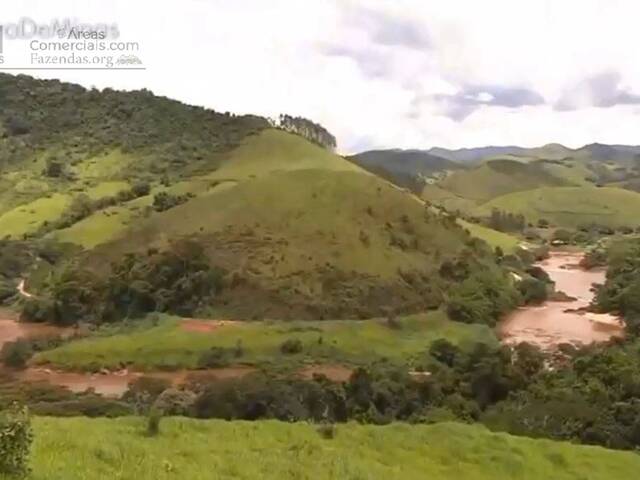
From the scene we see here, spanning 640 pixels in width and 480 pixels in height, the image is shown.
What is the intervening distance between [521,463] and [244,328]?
162 feet

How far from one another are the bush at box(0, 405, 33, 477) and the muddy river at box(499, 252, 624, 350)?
64676 millimetres

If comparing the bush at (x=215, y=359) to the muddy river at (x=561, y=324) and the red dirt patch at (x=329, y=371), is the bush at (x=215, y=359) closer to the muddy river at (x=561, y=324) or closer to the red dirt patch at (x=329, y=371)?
the red dirt patch at (x=329, y=371)

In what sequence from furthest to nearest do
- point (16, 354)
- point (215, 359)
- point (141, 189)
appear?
point (141, 189) < point (16, 354) < point (215, 359)

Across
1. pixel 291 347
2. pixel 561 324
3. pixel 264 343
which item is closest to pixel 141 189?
pixel 264 343

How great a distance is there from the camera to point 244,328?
231 feet

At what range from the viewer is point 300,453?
2050 centimetres

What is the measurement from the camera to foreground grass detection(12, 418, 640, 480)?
15.9 metres

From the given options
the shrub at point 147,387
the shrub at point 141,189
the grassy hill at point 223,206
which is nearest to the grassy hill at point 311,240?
the grassy hill at point 223,206

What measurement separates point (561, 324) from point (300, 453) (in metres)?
69.1

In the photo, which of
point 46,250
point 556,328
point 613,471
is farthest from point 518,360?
point 46,250

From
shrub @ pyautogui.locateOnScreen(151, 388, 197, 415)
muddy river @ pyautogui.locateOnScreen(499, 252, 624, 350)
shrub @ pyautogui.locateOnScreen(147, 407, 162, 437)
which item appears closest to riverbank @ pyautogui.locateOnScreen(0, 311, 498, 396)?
muddy river @ pyautogui.locateOnScreen(499, 252, 624, 350)

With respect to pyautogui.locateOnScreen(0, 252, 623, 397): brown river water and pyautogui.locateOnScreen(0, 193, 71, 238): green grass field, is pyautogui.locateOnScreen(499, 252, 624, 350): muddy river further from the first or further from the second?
pyautogui.locateOnScreen(0, 193, 71, 238): green grass field

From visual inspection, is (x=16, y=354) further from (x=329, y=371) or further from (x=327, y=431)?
(x=327, y=431)

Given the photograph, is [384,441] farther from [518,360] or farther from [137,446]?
[518,360]
